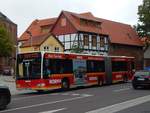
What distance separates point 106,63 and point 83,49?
28.0m

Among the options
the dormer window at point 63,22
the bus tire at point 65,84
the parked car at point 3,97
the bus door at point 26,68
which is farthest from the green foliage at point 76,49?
the parked car at point 3,97

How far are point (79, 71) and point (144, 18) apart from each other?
4973cm

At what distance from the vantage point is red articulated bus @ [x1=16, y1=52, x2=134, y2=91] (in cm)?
2816

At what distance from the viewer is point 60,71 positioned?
98.1 ft

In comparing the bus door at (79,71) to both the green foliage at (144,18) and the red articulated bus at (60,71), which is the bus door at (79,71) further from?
the green foliage at (144,18)

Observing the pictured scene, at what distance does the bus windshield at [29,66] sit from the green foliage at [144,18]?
52.9m

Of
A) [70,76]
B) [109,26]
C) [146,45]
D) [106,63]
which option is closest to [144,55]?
[146,45]

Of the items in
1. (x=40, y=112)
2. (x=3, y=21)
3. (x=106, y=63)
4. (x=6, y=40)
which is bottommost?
(x=40, y=112)

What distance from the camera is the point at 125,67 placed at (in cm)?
4169

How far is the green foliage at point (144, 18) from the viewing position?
79.4 meters

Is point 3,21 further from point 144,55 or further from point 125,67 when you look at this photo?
point 125,67

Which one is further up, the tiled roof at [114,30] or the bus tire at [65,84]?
the tiled roof at [114,30]

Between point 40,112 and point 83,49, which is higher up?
point 83,49

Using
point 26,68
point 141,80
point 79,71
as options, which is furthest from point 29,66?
point 141,80
